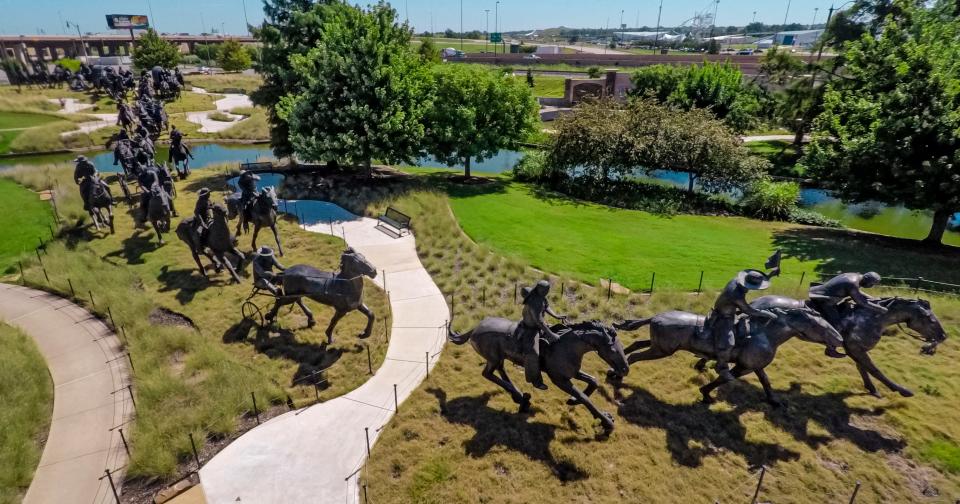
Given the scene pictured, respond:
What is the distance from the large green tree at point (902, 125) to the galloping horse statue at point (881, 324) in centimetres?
1205

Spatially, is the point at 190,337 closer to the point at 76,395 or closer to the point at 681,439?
the point at 76,395

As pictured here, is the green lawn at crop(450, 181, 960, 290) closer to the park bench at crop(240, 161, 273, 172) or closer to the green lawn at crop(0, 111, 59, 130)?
the park bench at crop(240, 161, 273, 172)

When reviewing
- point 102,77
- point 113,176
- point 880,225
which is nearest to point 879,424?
point 880,225

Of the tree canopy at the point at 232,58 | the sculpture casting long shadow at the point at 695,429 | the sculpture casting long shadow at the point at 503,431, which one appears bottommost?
the sculpture casting long shadow at the point at 503,431

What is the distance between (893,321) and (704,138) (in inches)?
839

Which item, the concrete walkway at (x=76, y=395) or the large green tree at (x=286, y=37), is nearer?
the concrete walkway at (x=76, y=395)

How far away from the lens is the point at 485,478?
9.79 m

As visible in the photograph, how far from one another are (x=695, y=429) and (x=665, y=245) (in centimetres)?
1334

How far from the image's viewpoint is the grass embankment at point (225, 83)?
75.5 metres

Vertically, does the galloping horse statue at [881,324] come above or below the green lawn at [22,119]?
above

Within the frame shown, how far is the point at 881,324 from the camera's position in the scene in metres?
11.1

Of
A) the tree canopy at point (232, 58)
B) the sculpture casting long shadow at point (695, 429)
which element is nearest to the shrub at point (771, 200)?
the sculpture casting long shadow at point (695, 429)

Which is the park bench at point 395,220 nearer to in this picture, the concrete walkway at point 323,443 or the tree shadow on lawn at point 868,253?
the concrete walkway at point 323,443

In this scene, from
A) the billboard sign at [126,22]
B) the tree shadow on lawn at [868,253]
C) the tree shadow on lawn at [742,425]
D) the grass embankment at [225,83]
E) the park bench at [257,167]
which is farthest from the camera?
the billboard sign at [126,22]
